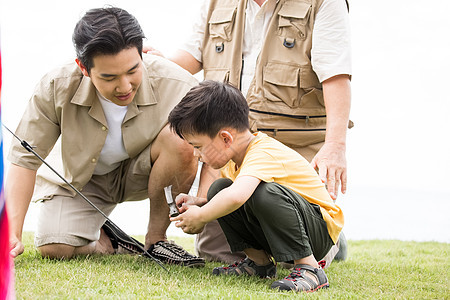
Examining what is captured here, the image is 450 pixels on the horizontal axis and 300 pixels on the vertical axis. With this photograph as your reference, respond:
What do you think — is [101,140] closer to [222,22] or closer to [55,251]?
[55,251]

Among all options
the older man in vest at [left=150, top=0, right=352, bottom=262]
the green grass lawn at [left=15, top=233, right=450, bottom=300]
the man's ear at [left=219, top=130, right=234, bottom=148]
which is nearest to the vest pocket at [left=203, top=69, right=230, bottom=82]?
the older man in vest at [left=150, top=0, right=352, bottom=262]

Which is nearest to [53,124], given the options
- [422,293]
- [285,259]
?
[285,259]

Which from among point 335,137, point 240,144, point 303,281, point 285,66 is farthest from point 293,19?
point 303,281

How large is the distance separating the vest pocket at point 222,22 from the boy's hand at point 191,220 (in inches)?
45.0

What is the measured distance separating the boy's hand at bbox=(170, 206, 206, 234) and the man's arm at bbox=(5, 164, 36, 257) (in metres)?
0.71

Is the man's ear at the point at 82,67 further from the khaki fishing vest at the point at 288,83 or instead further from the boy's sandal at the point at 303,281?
the boy's sandal at the point at 303,281

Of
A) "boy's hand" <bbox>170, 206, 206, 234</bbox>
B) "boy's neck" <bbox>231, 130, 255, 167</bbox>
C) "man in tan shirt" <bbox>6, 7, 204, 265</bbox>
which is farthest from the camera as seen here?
"man in tan shirt" <bbox>6, 7, 204, 265</bbox>

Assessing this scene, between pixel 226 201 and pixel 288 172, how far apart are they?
0.28 m

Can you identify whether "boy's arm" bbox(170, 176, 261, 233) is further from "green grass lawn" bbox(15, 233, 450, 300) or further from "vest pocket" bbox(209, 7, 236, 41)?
"vest pocket" bbox(209, 7, 236, 41)

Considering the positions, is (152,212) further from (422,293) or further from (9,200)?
(422,293)

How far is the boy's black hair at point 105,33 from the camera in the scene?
225 centimetres

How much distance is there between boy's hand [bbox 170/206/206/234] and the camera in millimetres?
Result: 2053

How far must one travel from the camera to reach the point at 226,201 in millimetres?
1962

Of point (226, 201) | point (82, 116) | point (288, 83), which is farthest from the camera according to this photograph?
point (288, 83)
